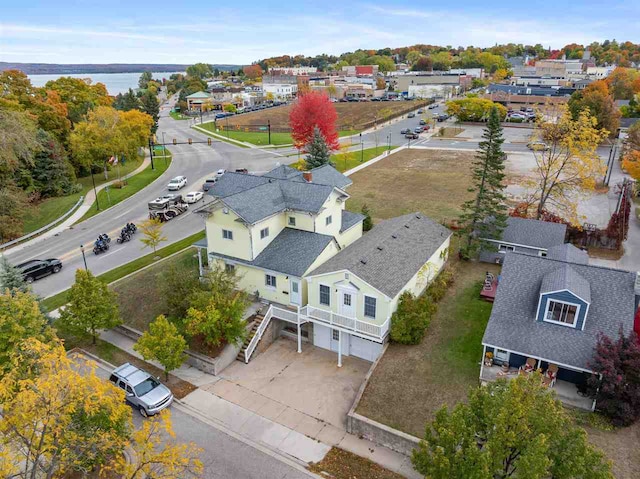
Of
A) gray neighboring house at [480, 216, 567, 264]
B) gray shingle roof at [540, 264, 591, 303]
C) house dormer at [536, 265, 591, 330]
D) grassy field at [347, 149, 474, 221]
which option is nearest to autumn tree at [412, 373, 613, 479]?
house dormer at [536, 265, 591, 330]

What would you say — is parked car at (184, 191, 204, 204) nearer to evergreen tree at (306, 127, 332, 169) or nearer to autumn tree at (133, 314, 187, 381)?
evergreen tree at (306, 127, 332, 169)

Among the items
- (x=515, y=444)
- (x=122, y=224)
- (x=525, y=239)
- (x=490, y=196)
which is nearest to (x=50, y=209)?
(x=122, y=224)

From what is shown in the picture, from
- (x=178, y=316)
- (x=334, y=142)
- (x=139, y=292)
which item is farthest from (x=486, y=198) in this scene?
(x=334, y=142)

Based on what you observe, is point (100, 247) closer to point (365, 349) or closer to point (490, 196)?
point (365, 349)

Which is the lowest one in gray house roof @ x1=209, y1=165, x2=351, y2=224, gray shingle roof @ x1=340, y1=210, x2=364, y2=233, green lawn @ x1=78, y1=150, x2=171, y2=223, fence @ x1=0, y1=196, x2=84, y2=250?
fence @ x1=0, y1=196, x2=84, y2=250

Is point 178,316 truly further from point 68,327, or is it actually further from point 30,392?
point 30,392

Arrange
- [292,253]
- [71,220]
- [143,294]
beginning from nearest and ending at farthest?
[292,253]
[143,294]
[71,220]
